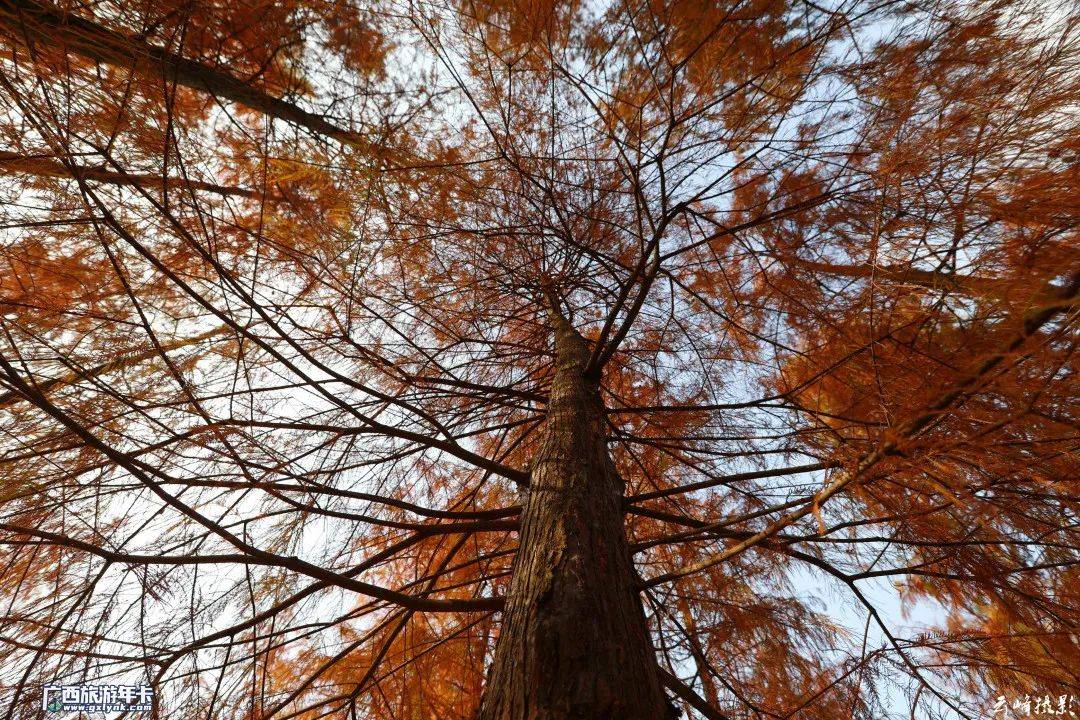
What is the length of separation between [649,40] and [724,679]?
3.02m

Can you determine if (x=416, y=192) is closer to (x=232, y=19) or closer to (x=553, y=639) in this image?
(x=232, y=19)

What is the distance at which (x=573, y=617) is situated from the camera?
44.6 inches

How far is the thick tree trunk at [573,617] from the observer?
986 millimetres

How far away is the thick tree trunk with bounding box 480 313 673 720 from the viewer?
0.99 m

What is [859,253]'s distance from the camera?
2.61m
